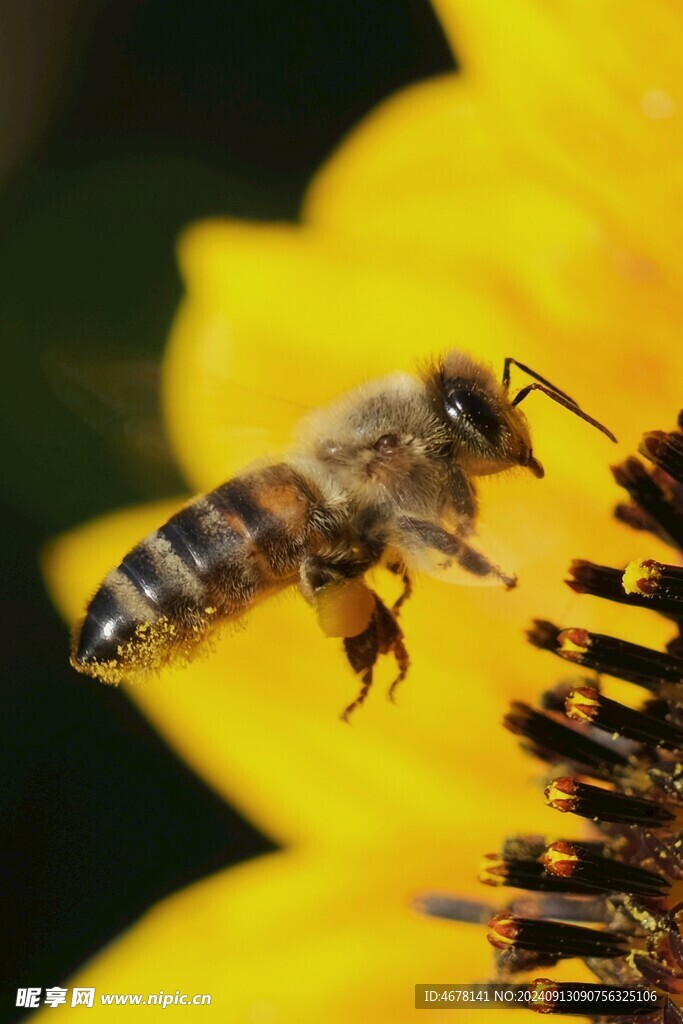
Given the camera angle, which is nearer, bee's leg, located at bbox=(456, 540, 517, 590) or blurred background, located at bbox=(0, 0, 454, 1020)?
bee's leg, located at bbox=(456, 540, 517, 590)

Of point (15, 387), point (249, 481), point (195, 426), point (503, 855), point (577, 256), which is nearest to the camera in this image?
point (249, 481)

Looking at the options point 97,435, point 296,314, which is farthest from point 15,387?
point 97,435

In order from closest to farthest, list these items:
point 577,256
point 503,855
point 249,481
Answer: point 249,481 < point 503,855 < point 577,256

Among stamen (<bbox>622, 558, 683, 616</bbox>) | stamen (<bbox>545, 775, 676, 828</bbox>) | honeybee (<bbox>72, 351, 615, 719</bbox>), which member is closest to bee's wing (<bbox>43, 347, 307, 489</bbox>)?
honeybee (<bbox>72, 351, 615, 719</bbox>)

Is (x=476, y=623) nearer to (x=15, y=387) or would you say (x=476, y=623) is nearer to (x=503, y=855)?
(x=503, y=855)

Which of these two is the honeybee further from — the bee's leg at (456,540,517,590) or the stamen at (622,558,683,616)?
the stamen at (622,558,683,616)

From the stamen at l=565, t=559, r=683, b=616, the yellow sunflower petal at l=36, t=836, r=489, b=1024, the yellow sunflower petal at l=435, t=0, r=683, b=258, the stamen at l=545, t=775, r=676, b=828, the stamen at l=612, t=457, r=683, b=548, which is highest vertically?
the yellow sunflower petal at l=435, t=0, r=683, b=258

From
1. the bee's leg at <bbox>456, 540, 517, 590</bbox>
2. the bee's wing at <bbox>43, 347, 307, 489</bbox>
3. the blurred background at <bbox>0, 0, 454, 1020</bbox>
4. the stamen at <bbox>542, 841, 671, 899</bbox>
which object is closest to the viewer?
the bee's leg at <bbox>456, 540, 517, 590</bbox>
